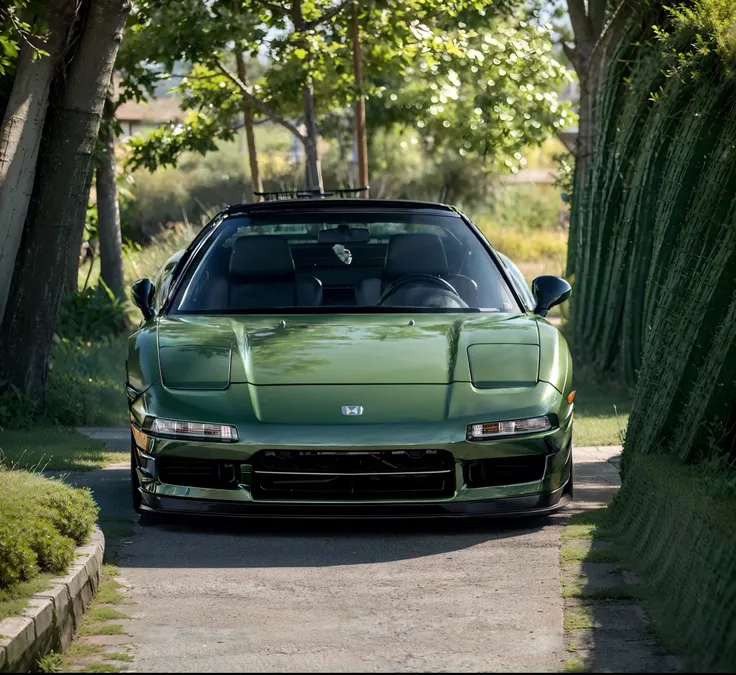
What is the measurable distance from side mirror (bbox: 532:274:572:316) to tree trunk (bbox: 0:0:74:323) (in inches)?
152

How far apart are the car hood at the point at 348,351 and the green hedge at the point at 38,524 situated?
99cm

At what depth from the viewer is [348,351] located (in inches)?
261

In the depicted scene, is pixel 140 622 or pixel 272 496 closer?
pixel 140 622

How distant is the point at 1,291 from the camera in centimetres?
946

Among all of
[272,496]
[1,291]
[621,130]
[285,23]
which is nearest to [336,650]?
[272,496]

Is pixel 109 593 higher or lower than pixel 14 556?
lower

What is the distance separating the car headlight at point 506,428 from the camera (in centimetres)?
614

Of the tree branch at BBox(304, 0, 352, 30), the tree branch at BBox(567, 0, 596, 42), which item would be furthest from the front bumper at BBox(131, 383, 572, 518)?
the tree branch at BBox(304, 0, 352, 30)

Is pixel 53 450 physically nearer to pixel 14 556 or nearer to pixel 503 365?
pixel 503 365

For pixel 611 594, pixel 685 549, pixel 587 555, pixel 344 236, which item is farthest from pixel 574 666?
pixel 344 236

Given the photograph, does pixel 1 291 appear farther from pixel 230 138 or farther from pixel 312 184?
pixel 230 138

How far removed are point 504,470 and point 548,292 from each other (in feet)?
4.86

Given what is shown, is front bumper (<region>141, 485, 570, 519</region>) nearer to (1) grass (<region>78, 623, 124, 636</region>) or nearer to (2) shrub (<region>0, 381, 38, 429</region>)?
(1) grass (<region>78, 623, 124, 636</region>)

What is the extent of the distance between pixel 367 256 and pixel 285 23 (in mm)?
8804
